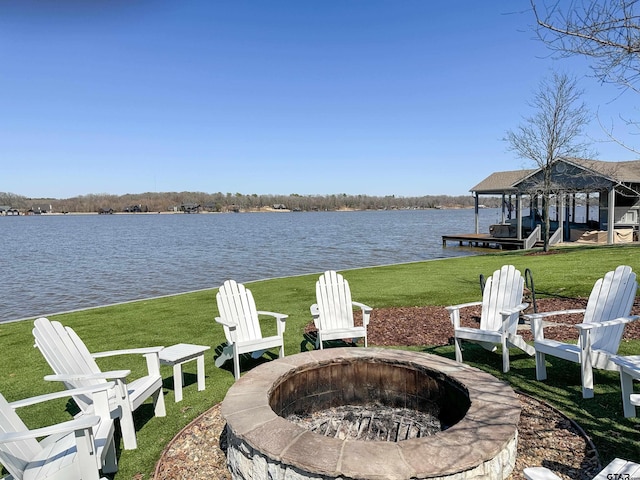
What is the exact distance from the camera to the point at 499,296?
5562 millimetres

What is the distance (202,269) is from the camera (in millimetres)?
20734

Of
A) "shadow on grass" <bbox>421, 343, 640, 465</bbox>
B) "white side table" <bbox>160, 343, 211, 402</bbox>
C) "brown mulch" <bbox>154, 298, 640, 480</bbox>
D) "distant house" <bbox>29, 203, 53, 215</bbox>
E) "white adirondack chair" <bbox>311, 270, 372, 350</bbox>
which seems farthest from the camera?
"distant house" <bbox>29, 203, 53, 215</bbox>

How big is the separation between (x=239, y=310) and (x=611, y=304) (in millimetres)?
4425

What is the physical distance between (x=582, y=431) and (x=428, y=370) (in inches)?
51.2

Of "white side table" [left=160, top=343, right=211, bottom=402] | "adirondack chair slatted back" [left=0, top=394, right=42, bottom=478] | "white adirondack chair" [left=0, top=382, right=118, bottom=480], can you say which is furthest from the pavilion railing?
"adirondack chair slatted back" [left=0, top=394, right=42, bottom=478]

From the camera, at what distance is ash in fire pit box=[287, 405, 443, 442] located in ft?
11.5

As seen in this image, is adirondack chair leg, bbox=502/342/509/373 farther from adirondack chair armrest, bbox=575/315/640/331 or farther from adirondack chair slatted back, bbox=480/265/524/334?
adirondack chair armrest, bbox=575/315/640/331

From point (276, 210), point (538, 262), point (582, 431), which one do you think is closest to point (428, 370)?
point (582, 431)

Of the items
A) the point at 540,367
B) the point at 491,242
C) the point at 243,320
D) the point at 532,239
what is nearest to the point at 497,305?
the point at 540,367

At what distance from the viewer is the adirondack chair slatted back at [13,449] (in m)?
2.41

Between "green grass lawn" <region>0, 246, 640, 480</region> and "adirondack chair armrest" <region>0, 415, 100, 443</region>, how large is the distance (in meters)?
0.83

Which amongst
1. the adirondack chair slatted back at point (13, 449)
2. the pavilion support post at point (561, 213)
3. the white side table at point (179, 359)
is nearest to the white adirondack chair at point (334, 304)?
the white side table at point (179, 359)

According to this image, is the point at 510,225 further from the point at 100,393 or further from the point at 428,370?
the point at 100,393

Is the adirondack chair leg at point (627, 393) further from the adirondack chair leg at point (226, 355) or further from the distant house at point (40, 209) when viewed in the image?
the distant house at point (40, 209)
